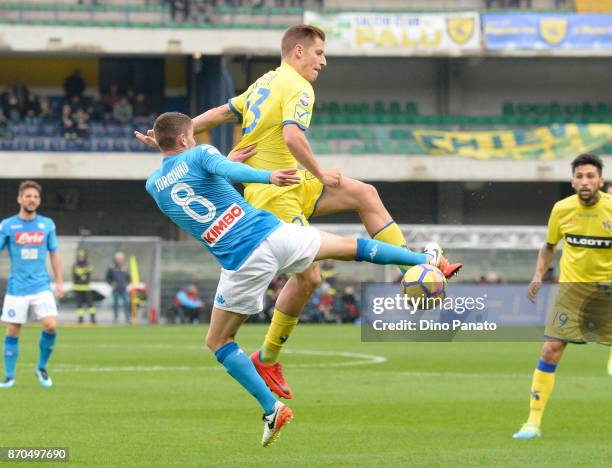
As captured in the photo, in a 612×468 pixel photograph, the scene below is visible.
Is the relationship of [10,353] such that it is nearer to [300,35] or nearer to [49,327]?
[49,327]

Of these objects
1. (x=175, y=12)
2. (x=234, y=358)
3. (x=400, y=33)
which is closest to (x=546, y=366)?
(x=234, y=358)

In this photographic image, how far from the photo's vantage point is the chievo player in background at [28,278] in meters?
14.8

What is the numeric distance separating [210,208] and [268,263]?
1.75 feet

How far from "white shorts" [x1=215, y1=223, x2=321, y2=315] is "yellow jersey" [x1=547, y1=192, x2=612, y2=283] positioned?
2.70 meters

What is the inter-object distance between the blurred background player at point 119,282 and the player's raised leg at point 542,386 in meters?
23.1

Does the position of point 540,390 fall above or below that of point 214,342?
below

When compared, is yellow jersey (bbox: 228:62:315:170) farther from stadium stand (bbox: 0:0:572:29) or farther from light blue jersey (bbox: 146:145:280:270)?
stadium stand (bbox: 0:0:572:29)

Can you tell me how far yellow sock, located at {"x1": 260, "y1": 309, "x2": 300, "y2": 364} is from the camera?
972 cm

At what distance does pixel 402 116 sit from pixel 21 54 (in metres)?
13.1

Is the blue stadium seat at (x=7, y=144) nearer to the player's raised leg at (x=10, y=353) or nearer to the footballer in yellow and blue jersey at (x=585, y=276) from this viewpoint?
the player's raised leg at (x=10, y=353)

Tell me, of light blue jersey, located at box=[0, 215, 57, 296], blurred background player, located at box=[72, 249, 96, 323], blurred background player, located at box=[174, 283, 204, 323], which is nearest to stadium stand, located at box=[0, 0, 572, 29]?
blurred background player, located at box=[174, 283, 204, 323]

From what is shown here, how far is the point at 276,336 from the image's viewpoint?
31.9 feet

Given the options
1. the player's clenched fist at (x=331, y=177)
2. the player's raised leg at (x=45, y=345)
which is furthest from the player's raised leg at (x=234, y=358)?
the player's raised leg at (x=45, y=345)

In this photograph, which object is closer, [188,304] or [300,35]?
[300,35]
